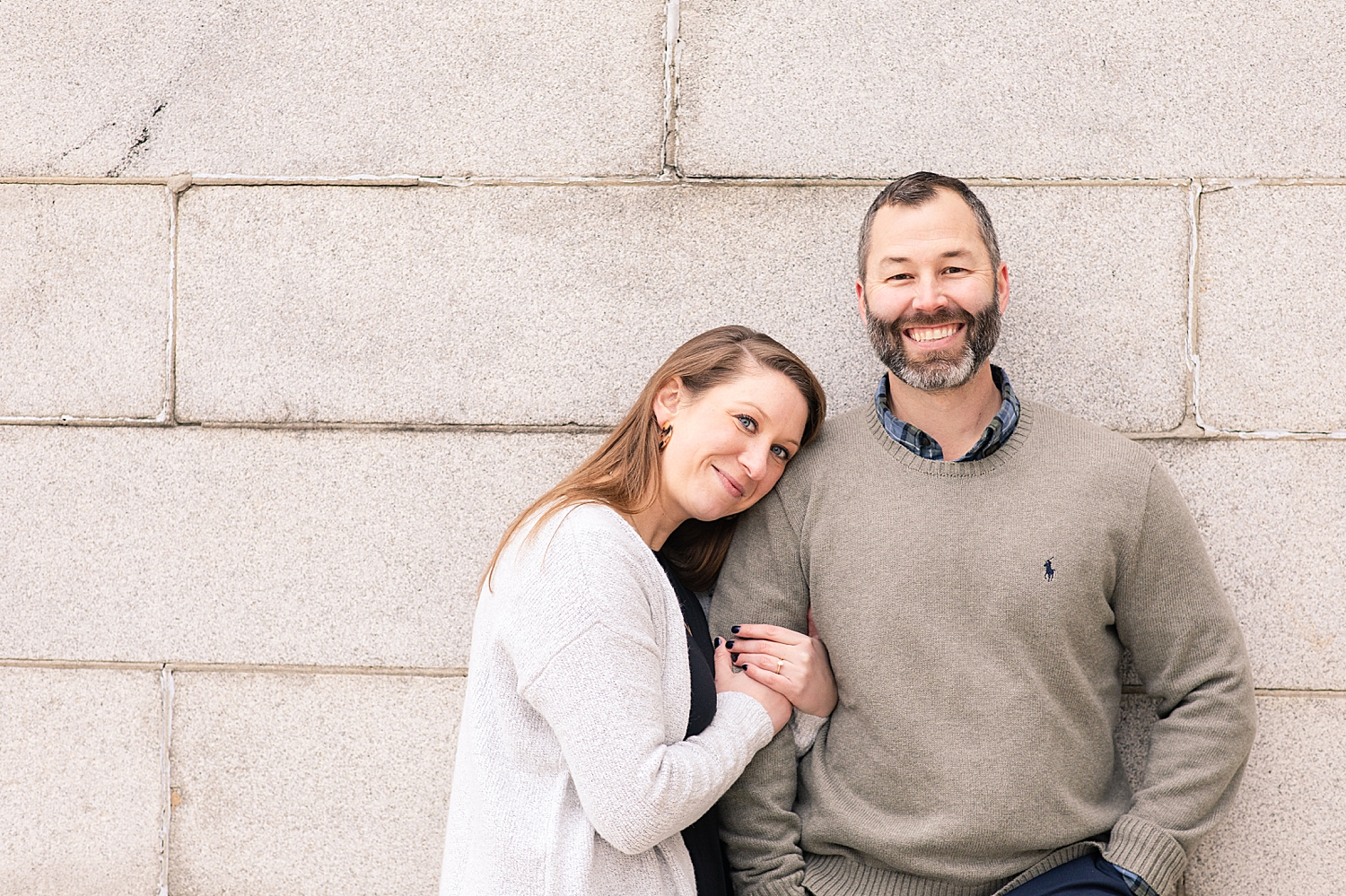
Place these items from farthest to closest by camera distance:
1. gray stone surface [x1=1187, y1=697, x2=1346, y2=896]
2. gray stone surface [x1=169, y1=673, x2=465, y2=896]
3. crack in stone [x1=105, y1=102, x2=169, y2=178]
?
crack in stone [x1=105, y1=102, x2=169, y2=178]
gray stone surface [x1=169, y1=673, x2=465, y2=896]
gray stone surface [x1=1187, y1=697, x2=1346, y2=896]

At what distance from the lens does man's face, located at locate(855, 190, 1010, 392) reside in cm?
199

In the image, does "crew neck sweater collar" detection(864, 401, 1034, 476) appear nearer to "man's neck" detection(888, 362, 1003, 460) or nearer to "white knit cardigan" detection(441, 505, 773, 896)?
"man's neck" detection(888, 362, 1003, 460)

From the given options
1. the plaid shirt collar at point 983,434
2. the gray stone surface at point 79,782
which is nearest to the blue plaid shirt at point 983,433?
the plaid shirt collar at point 983,434

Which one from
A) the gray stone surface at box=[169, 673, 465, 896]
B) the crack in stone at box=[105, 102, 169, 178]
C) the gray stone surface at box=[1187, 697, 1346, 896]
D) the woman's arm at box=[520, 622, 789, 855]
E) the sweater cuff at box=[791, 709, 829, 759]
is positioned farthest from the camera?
the crack in stone at box=[105, 102, 169, 178]

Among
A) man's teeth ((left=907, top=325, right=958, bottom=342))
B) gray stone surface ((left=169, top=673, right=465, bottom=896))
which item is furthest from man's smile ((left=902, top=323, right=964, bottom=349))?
gray stone surface ((left=169, top=673, right=465, bottom=896))

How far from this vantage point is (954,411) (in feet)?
6.80

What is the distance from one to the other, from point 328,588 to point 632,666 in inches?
43.7

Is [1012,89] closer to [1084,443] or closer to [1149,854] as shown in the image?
[1084,443]

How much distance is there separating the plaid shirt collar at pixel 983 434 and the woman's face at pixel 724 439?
229mm

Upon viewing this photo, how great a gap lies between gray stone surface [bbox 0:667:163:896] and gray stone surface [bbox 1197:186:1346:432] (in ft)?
9.25

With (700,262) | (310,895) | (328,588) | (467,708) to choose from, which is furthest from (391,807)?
(700,262)

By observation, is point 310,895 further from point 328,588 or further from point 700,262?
point 700,262

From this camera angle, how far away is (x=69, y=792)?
2484mm

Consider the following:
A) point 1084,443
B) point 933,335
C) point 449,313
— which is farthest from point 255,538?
point 1084,443
